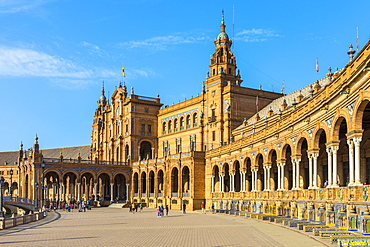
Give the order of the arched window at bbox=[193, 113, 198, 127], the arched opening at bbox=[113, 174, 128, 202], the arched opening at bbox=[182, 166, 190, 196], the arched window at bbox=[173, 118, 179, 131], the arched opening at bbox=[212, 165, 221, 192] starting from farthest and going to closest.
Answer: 1. the arched opening at bbox=[113, 174, 128, 202]
2. the arched window at bbox=[173, 118, 179, 131]
3. the arched window at bbox=[193, 113, 198, 127]
4. the arched opening at bbox=[182, 166, 190, 196]
5. the arched opening at bbox=[212, 165, 221, 192]

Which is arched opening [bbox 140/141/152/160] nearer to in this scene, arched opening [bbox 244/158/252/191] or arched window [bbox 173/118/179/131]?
arched window [bbox 173/118/179/131]

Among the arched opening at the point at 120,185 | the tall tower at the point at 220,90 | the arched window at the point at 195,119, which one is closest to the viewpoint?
the tall tower at the point at 220,90

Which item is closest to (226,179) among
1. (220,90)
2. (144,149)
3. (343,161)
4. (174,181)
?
(174,181)

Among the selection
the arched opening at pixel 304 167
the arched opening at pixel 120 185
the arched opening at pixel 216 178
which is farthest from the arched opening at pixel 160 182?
the arched opening at pixel 304 167

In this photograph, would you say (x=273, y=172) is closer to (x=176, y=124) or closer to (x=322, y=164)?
(x=322, y=164)

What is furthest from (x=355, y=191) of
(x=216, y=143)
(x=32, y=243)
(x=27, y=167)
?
(x=27, y=167)

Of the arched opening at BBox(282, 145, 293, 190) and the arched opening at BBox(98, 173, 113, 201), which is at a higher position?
the arched opening at BBox(282, 145, 293, 190)

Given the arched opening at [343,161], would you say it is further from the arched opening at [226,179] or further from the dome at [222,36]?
the dome at [222,36]

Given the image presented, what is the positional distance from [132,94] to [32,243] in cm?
6695

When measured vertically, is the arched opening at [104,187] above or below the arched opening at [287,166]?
Result: below

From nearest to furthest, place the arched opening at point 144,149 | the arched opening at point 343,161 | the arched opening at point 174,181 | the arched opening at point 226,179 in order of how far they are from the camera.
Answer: the arched opening at point 343,161
the arched opening at point 226,179
the arched opening at point 174,181
the arched opening at point 144,149

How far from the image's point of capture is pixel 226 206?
5528 centimetres

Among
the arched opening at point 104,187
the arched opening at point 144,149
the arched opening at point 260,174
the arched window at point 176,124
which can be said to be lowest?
the arched opening at point 104,187

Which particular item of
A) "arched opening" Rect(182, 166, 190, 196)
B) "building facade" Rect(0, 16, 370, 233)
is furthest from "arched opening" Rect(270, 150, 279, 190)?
"arched opening" Rect(182, 166, 190, 196)
